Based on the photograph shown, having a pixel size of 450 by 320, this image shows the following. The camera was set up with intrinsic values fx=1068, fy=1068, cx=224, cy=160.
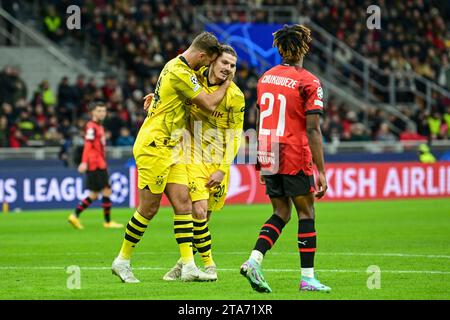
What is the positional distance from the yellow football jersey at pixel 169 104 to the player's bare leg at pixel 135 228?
1.89ft

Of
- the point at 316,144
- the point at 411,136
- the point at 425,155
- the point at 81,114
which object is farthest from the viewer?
the point at 411,136

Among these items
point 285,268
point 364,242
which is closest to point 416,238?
point 364,242

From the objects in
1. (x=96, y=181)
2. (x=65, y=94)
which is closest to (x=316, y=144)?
(x=96, y=181)

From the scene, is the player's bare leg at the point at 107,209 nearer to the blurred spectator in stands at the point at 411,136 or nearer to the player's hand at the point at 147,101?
the player's hand at the point at 147,101

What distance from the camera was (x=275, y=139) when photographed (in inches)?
414

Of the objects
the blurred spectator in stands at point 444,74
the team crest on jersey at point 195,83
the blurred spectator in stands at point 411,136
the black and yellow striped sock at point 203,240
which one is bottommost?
the black and yellow striped sock at point 203,240

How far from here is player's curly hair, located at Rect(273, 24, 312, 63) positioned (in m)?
10.4

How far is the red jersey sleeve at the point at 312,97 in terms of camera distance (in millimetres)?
10229

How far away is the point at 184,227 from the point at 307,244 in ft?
5.47

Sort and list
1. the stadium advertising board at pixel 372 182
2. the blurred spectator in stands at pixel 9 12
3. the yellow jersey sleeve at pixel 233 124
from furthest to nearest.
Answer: the blurred spectator in stands at pixel 9 12, the stadium advertising board at pixel 372 182, the yellow jersey sleeve at pixel 233 124

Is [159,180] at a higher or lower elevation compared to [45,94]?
lower

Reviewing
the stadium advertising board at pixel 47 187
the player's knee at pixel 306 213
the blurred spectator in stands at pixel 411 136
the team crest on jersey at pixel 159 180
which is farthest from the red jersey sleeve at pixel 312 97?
the blurred spectator in stands at pixel 411 136

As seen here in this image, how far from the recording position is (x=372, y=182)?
29734 millimetres

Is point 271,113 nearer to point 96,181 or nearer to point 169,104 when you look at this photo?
point 169,104
